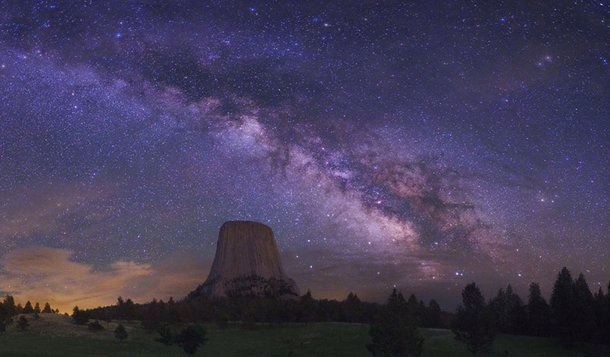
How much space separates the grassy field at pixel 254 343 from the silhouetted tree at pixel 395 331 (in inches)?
479

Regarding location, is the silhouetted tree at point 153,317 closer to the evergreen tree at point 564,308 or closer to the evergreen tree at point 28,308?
the evergreen tree at point 28,308

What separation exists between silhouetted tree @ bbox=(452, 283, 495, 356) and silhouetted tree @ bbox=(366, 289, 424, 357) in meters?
10.3

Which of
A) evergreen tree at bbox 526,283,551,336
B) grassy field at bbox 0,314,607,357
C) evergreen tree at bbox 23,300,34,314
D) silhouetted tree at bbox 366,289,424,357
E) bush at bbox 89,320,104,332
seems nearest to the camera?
silhouetted tree at bbox 366,289,424,357

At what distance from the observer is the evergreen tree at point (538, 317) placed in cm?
7650

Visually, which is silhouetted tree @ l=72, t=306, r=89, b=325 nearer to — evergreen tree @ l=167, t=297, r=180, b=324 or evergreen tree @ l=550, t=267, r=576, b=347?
evergreen tree @ l=167, t=297, r=180, b=324

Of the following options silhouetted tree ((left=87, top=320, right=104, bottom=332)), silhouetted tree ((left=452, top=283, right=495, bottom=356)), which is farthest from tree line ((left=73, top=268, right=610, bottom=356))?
silhouetted tree ((left=87, top=320, right=104, bottom=332))

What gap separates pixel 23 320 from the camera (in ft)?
237

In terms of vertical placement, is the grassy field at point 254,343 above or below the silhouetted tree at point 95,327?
below

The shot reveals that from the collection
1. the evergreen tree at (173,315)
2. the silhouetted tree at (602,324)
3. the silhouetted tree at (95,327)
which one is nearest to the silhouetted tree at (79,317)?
the silhouetted tree at (95,327)

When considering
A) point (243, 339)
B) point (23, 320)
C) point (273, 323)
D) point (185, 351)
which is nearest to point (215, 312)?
point (273, 323)

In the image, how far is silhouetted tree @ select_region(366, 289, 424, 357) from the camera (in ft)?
160

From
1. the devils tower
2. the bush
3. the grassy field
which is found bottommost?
the grassy field

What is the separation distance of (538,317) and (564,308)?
7.74 metres

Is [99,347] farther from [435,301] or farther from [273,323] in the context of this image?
[435,301]
